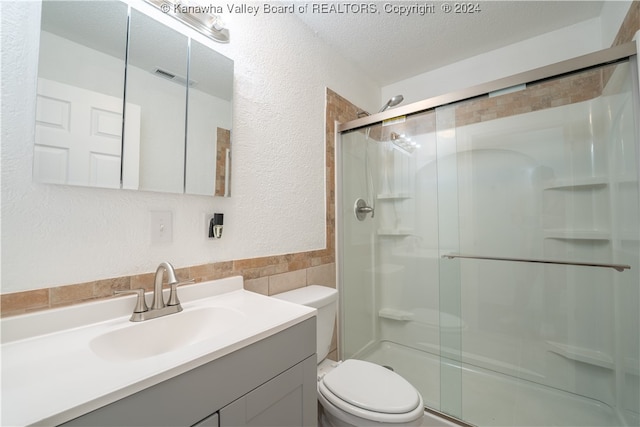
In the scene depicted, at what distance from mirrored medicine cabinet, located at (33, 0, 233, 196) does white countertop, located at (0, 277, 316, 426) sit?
393 millimetres

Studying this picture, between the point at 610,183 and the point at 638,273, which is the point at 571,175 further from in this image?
the point at 638,273

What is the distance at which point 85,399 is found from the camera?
45cm

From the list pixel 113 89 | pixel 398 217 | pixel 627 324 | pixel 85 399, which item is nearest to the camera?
pixel 85 399

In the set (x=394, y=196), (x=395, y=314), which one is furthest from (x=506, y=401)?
(x=394, y=196)

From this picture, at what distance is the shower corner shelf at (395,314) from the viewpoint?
1.99 meters

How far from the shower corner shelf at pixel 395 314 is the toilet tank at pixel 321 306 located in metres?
0.80

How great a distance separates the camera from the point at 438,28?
1674mm

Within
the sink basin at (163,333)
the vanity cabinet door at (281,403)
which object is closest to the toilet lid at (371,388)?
the vanity cabinet door at (281,403)

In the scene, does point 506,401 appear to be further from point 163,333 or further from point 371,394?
point 163,333

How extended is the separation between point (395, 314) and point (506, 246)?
35.4 inches

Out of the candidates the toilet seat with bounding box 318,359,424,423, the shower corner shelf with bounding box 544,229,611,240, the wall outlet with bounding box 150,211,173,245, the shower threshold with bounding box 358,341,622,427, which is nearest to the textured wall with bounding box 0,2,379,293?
the wall outlet with bounding box 150,211,173,245

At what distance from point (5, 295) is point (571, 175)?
2384mm

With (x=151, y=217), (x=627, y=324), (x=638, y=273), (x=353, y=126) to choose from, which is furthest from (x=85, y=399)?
(x=627, y=324)

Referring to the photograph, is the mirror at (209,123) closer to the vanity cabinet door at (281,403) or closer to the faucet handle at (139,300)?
the faucet handle at (139,300)
